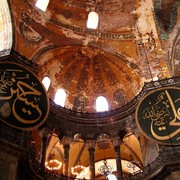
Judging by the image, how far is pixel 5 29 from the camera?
36.3 feet

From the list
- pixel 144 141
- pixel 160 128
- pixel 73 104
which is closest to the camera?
pixel 160 128

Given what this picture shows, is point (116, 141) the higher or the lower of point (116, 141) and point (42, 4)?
the lower

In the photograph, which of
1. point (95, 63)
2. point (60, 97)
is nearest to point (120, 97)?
point (95, 63)

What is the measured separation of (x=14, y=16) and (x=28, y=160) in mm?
5373

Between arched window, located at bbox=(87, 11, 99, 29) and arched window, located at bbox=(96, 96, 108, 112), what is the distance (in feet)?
9.77

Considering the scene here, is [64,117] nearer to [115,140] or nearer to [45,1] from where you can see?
[115,140]

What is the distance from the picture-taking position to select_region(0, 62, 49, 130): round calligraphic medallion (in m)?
8.39

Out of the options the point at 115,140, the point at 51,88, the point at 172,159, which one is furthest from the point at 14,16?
the point at 172,159

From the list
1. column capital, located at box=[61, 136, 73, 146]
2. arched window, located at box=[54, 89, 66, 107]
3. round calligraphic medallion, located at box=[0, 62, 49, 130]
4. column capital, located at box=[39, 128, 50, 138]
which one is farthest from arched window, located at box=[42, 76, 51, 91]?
round calligraphic medallion, located at box=[0, 62, 49, 130]

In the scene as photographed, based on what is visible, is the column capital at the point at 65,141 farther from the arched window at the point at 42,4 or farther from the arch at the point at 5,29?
the arched window at the point at 42,4

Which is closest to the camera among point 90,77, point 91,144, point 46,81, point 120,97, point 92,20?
point 91,144

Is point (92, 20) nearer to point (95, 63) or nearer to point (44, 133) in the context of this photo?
point (95, 63)

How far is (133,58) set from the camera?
12836 mm

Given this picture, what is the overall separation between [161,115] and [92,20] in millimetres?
5727
